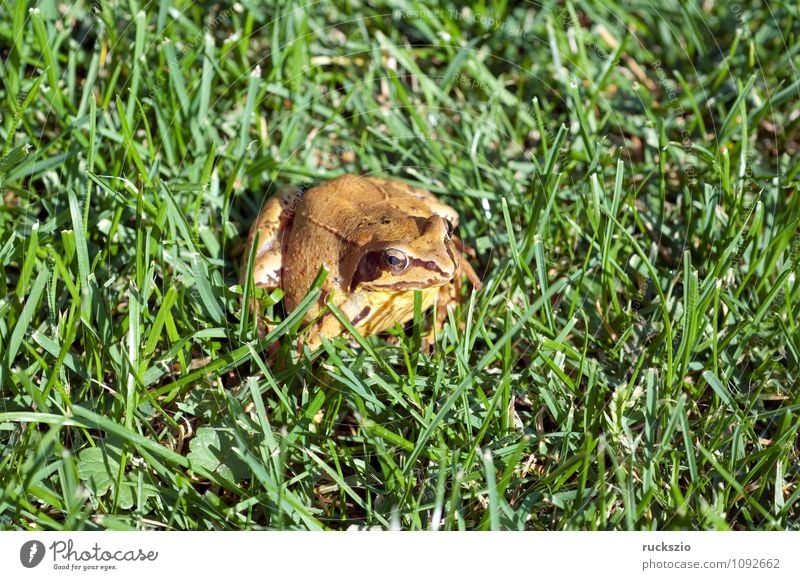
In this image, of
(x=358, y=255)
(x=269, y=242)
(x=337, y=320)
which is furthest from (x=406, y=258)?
(x=269, y=242)

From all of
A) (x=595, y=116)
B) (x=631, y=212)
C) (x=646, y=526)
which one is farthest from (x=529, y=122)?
(x=646, y=526)

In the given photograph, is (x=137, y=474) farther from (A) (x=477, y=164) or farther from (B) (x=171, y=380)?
(A) (x=477, y=164)

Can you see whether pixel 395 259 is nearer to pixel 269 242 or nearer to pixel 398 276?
pixel 398 276

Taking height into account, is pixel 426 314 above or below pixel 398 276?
below

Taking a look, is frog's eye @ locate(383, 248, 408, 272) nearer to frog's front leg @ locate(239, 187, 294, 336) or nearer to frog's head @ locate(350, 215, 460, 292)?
frog's head @ locate(350, 215, 460, 292)
